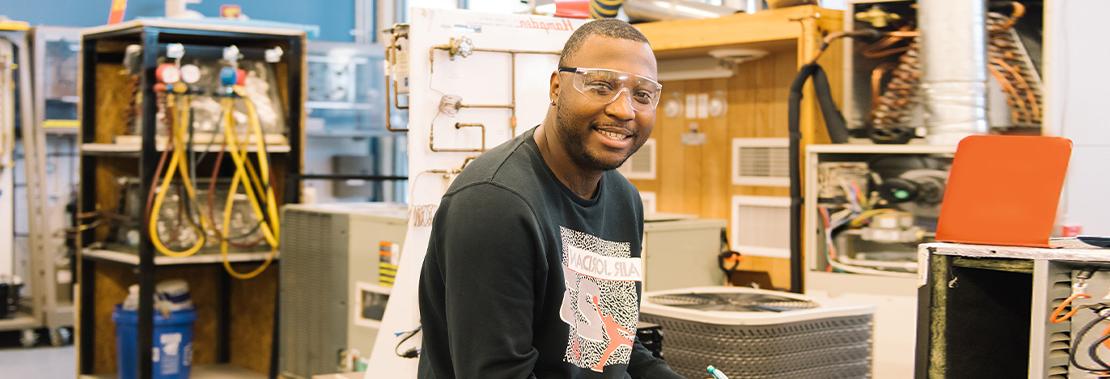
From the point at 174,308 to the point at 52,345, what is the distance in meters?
2.00

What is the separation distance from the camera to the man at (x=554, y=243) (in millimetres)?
1613

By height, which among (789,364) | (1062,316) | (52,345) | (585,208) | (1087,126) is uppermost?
(1087,126)

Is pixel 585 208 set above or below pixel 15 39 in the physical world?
below

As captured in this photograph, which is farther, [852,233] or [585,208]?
[852,233]

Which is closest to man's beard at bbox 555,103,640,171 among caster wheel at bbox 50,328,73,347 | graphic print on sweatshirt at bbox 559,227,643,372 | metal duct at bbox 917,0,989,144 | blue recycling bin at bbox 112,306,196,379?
graphic print on sweatshirt at bbox 559,227,643,372

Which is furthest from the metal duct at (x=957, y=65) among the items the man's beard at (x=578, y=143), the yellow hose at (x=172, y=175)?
the yellow hose at (x=172, y=175)

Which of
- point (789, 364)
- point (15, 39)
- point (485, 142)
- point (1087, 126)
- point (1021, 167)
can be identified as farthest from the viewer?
point (15, 39)

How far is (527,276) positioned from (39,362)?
537 centimetres

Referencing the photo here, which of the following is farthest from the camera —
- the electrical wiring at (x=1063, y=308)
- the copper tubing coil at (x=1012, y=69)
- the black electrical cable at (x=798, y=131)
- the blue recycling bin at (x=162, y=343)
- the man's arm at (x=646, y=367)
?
the blue recycling bin at (x=162, y=343)

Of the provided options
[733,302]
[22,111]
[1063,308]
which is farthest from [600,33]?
[22,111]

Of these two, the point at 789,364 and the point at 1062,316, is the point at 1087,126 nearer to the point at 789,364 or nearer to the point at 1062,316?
the point at 789,364

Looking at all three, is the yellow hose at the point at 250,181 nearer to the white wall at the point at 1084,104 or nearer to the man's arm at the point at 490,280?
the white wall at the point at 1084,104

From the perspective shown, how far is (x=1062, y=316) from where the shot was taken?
1721mm

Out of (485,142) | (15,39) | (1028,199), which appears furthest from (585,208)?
(15,39)
